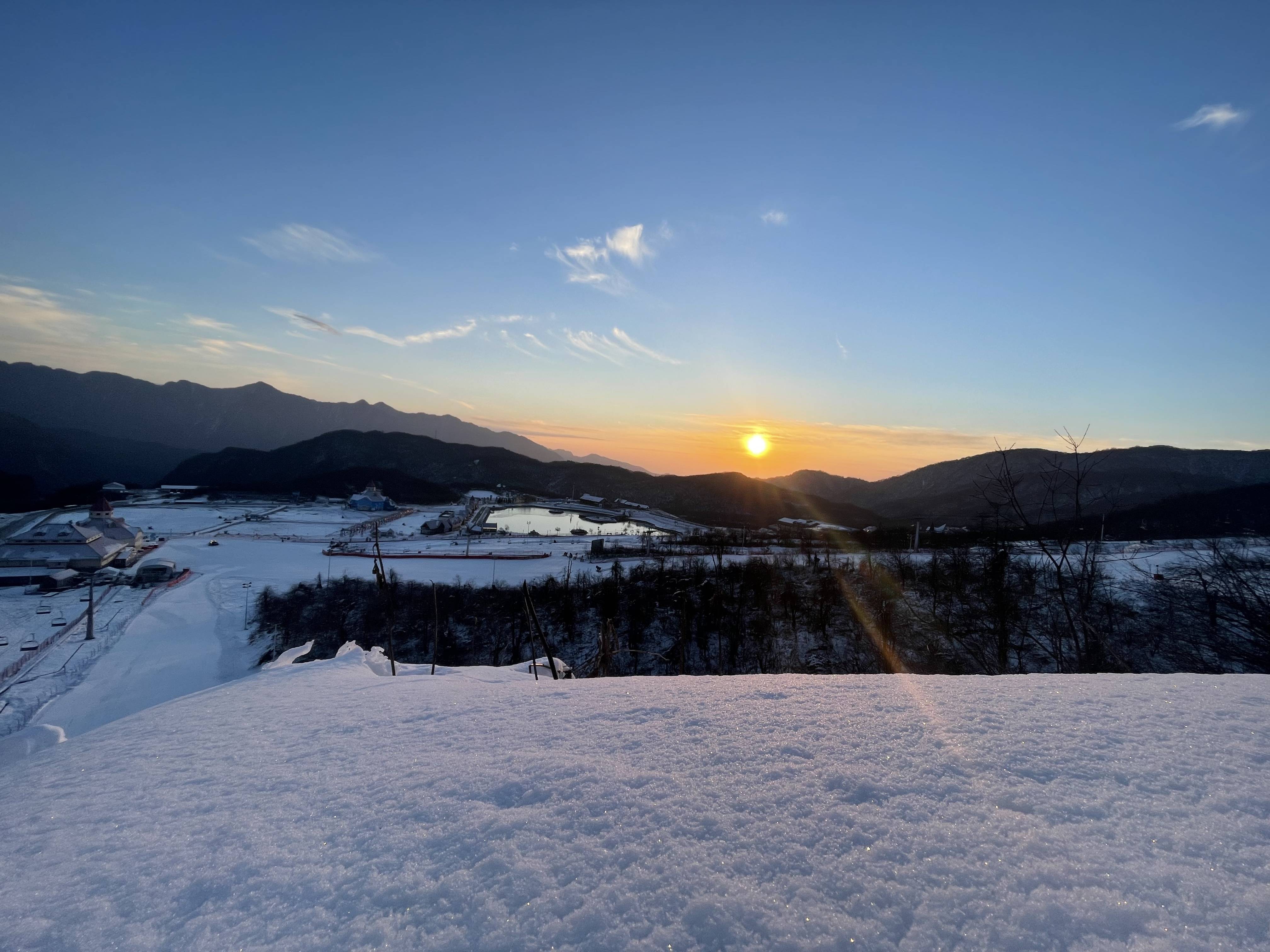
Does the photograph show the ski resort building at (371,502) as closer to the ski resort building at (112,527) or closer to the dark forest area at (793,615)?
the ski resort building at (112,527)

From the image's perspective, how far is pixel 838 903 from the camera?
65.1 inches

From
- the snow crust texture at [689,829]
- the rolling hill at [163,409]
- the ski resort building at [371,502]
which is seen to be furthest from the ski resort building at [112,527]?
the rolling hill at [163,409]

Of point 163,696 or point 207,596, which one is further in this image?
point 207,596

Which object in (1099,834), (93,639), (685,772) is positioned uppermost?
(1099,834)

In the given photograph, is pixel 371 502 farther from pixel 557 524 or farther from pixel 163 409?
pixel 163 409

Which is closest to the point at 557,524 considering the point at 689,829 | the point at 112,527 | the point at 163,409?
the point at 112,527

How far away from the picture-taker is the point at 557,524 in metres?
69.6

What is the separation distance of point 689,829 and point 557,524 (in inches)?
2696

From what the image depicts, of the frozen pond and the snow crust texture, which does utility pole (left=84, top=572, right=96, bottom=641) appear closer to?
the snow crust texture

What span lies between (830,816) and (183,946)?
2.21 m

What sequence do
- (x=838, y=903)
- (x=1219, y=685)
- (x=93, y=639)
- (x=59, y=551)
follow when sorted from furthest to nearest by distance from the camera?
(x=59, y=551), (x=93, y=639), (x=1219, y=685), (x=838, y=903)

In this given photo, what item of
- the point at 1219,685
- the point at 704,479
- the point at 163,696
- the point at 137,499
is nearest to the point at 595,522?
the point at 704,479

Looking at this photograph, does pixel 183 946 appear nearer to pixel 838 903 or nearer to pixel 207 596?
pixel 838 903

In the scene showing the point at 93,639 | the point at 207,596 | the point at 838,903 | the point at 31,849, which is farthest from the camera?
the point at 207,596
